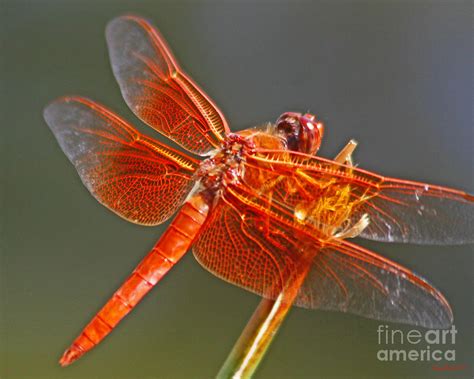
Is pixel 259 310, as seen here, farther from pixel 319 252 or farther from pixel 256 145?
pixel 256 145

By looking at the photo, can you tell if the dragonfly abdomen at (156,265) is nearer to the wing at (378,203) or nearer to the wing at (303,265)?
the wing at (303,265)

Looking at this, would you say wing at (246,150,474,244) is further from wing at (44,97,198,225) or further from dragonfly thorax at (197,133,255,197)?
wing at (44,97,198,225)

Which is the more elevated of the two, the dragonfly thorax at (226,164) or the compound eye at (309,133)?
the compound eye at (309,133)

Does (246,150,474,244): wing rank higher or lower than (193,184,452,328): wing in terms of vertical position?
higher

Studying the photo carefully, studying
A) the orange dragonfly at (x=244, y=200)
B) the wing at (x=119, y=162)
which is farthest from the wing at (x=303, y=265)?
the wing at (x=119, y=162)

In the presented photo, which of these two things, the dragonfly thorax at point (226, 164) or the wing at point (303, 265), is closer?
the wing at point (303, 265)

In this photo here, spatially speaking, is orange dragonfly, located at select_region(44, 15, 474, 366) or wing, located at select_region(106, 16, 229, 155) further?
wing, located at select_region(106, 16, 229, 155)

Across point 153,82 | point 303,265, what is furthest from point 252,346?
point 153,82

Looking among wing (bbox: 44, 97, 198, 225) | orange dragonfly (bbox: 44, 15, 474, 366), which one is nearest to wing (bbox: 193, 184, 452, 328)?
orange dragonfly (bbox: 44, 15, 474, 366)

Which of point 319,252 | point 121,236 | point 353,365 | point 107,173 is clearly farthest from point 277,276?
point 121,236
